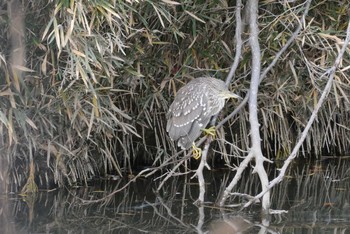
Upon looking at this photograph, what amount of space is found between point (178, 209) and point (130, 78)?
3.17 ft

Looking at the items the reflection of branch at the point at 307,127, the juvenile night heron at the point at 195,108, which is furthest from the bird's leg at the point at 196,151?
the reflection of branch at the point at 307,127

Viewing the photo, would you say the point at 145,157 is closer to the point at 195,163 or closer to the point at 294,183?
the point at 195,163

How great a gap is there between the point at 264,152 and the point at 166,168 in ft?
2.65

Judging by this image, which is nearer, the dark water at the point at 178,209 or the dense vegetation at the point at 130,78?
the dark water at the point at 178,209

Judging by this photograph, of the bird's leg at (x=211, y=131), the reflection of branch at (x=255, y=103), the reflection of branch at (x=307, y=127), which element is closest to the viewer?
the reflection of branch at (x=307, y=127)

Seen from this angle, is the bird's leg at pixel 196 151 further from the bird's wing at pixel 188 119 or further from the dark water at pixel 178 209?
the dark water at pixel 178 209

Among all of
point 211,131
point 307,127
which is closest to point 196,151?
point 211,131

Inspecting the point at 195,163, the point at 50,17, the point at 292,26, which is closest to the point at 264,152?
the point at 195,163

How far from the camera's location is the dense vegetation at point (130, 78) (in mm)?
4785

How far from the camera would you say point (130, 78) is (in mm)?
5422

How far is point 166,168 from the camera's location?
19.6 feet

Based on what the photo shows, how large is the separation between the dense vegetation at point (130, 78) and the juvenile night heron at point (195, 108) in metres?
0.34

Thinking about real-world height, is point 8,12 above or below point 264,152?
above

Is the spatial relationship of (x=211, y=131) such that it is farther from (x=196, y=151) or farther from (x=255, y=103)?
(x=255, y=103)
